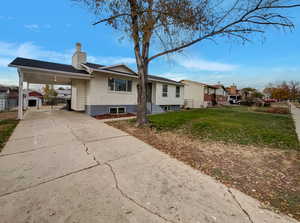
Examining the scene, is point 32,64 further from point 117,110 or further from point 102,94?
point 117,110

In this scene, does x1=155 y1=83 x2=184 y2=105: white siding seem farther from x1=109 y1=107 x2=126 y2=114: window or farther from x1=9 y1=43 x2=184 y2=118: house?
x1=109 y1=107 x2=126 y2=114: window

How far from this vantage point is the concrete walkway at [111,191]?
1.67m

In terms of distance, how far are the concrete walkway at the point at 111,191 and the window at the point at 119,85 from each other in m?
7.74

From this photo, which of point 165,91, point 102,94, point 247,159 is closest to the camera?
point 247,159

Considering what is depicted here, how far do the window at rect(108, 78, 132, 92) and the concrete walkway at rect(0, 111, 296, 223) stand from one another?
25.4 feet

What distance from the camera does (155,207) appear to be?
1812 millimetres

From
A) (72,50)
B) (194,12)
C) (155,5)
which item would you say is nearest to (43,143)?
(155,5)

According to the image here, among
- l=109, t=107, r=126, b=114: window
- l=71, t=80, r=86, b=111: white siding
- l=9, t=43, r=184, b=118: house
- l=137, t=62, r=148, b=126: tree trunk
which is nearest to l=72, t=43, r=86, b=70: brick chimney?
l=9, t=43, r=184, b=118: house

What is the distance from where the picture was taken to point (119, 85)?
11.2 m

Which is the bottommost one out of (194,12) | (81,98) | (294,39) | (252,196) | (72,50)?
(252,196)

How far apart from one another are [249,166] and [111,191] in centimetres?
310

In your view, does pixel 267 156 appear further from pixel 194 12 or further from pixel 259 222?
pixel 194 12

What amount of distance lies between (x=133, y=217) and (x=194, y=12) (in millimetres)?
6437

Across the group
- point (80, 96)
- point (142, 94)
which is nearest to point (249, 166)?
point (142, 94)
